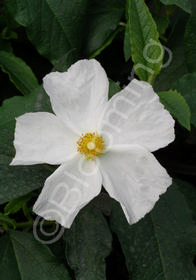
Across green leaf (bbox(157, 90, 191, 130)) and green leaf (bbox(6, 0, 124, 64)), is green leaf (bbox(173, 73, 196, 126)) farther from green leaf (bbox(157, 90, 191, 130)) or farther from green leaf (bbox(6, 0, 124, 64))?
green leaf (bbox(6, 0, 124, 64))

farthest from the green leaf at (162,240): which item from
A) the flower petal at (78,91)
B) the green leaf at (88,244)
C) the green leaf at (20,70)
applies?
the green leaf at (20,70)

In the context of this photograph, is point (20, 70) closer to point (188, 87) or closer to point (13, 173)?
point (13, 173)

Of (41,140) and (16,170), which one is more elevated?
(41,140)

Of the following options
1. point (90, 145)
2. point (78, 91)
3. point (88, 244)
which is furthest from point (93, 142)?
point (88, 244)

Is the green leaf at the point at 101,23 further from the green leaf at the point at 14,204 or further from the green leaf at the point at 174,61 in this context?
the green leaf at the point at 14,204

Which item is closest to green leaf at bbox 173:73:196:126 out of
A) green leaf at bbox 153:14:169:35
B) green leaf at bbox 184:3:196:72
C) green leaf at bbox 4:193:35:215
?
green leaf at bbox 184:3:196:72

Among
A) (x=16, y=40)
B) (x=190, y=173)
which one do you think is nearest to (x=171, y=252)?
(x=190, y=173)

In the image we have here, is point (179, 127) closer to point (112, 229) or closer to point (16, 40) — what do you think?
point (112, 229)
